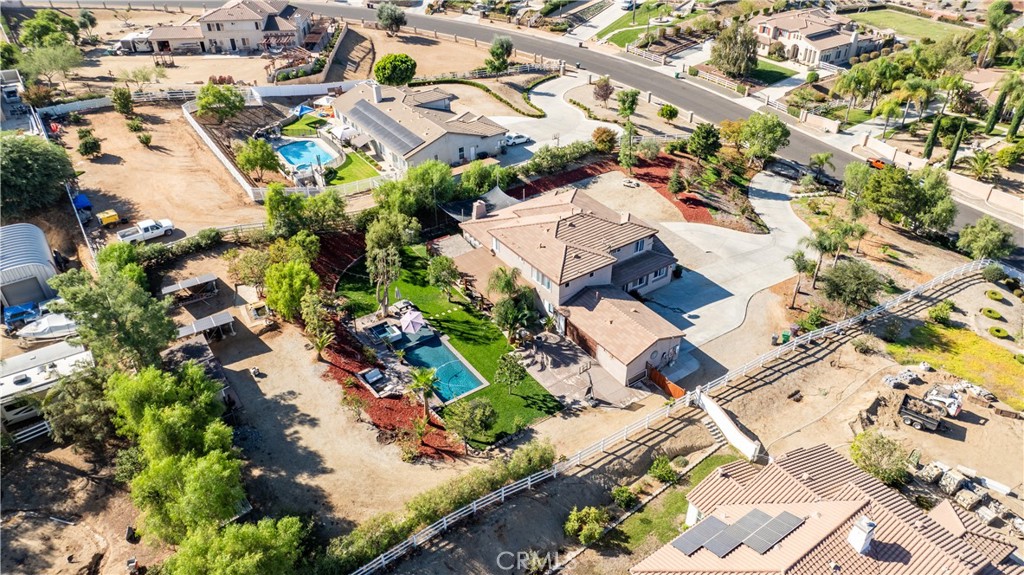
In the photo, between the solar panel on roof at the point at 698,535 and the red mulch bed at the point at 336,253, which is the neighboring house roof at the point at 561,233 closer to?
the red mulch bed at the point at 336,253

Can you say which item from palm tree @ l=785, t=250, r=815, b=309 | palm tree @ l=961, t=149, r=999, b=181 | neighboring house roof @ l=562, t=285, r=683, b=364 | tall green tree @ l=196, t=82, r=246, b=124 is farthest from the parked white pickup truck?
palm tree @ l=961, t=149, r=999, b=181

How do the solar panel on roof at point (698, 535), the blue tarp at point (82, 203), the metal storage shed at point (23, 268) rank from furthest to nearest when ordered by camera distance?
1. the blue tarp at point (82, 203)
2. the metal storage shed at point (23, 268)
3. the solar panel on roof at point (698, 535)

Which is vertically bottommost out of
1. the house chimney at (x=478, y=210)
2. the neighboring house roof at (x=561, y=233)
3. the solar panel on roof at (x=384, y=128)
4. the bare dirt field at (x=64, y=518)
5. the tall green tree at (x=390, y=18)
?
the bare dirt field at (x=64, y=518)

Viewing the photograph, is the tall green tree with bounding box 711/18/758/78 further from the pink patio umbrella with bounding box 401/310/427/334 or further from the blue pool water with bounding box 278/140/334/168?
the pink patio umbrella with bounding box 401/310/427/334

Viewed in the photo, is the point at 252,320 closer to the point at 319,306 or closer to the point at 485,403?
the point at 319,306

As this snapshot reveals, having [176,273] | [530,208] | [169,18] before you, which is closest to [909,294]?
[530,208]

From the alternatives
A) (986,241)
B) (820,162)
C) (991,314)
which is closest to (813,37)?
(820,162)

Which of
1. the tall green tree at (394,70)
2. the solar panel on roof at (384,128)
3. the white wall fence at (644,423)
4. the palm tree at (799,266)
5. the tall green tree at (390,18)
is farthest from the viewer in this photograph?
the tall green tree at (390,18)

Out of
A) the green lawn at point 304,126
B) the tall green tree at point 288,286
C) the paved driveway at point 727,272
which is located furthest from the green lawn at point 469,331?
the green lawn at point 304,126
